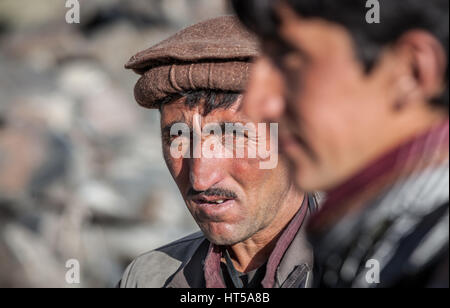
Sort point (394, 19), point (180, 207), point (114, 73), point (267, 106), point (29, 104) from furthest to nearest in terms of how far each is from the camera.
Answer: point (114, 73)
point (29, 104)
point (180, 207)
point (267, 106)
point (394, 19)

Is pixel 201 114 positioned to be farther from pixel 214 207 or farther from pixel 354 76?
Result: pixel 354 76

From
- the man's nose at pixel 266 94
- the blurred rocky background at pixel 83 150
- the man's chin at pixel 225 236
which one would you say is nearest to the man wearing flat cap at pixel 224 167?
the man's chin at pixel 225 236

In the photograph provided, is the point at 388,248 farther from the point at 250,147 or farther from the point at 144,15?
the point at 144,15

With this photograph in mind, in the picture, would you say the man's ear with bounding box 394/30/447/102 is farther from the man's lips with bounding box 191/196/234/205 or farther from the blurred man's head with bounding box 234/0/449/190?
the man's lips with bounding box 191/196/234/205

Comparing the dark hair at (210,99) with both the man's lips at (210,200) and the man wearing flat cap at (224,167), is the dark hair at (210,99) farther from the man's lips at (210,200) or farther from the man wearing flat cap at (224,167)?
the man's lips at (210,200)

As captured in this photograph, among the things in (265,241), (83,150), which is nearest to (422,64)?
(265,241)

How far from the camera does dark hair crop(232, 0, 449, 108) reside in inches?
42.1

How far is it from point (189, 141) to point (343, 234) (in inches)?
50.4

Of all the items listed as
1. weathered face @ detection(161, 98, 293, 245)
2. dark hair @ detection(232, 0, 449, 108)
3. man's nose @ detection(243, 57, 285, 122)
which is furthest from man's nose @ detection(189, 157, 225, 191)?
dark hair @ detection(232, 0, 449, 108)

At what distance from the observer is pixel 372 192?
1135 mm

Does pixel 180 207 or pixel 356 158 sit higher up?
pixel 356 158

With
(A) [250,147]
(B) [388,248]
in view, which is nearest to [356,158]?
(B) [388,248]

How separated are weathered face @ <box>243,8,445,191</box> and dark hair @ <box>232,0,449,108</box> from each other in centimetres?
2

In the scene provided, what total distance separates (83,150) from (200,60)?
6.23 m
